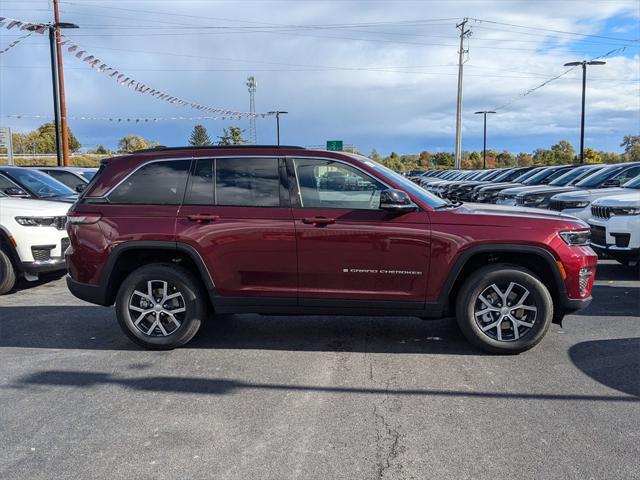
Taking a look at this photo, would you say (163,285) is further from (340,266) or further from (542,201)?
(542,201)

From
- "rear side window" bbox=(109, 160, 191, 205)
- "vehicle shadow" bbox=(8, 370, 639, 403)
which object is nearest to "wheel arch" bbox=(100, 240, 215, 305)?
"rear side window" bbox=(109, 160, 191, 205)

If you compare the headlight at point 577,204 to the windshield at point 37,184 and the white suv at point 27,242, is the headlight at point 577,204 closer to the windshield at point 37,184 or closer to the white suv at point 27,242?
the white suv at point 27,242

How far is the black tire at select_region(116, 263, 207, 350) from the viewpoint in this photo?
4.99 m

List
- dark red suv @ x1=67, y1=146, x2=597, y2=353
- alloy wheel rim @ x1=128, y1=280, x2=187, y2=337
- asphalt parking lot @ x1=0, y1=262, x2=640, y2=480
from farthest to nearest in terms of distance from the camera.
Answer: alloy wheel rim @ x1=128, y1=280, x2=187, y2=337 < dark red suv @ x1=67, y1=146, x2=597, y2=353 < asphalt parking lot @ x1=0, y1=262, x2=640, y2=480

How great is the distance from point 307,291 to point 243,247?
714mm

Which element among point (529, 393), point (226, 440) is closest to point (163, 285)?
point (226, 440)

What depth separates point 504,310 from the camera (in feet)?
15.8

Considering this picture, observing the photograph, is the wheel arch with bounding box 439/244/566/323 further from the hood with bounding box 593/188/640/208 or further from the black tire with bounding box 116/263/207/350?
the hood with bounding box 593/188/640/208

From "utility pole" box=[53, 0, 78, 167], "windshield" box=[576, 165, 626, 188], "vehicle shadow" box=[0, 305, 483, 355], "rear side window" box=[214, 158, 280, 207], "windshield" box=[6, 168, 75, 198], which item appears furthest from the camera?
"utility pole" box=[53, 0, 78, 167]

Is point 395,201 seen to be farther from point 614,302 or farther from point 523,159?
point 523,159

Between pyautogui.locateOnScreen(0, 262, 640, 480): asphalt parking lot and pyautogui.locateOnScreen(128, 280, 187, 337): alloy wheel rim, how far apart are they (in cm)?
28

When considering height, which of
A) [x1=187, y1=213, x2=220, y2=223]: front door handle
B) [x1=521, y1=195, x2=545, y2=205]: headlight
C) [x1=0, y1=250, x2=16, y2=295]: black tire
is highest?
[x1=521, y1=195, x2=545, y2=205]: headlight

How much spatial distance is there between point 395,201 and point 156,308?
2462 millimetres

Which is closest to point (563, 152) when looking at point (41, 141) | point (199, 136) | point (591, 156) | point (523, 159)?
point (523, 159)
